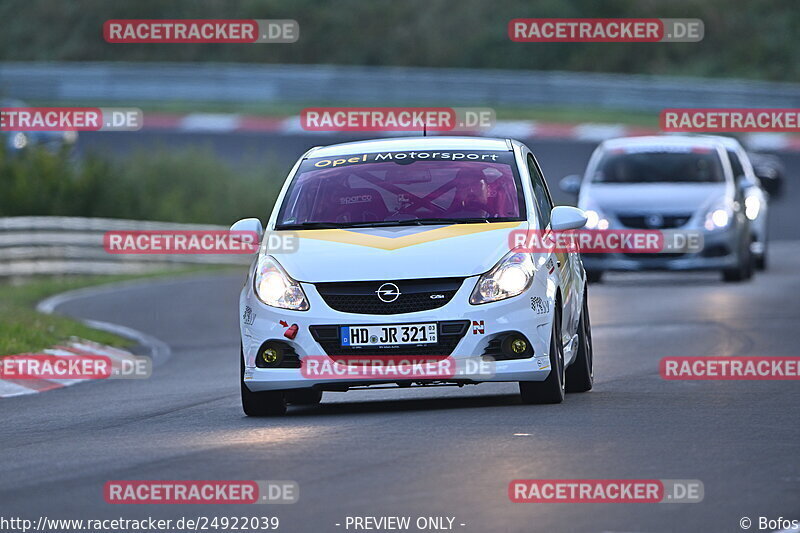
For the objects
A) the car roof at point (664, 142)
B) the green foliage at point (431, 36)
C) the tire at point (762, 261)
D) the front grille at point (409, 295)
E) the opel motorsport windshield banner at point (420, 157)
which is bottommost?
the tire at point (762, 261)

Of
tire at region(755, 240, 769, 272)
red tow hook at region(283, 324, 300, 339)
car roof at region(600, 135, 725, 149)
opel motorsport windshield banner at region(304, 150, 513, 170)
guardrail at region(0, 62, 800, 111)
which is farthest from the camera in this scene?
guardrail at region(0, 62, 800, 111)

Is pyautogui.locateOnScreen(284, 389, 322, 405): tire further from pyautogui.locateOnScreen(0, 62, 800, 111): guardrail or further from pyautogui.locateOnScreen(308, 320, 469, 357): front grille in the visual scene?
pyautogui.locateOnScreen(0, 62, 800, 111): guardrail

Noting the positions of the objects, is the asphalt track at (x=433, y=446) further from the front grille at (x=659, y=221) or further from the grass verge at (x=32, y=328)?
the front grille at (x=659, y=221)

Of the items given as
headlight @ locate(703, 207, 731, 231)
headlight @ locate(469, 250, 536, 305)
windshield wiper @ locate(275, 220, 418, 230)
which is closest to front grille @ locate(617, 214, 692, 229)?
headlight @ locate(703, 207, 731, 231)

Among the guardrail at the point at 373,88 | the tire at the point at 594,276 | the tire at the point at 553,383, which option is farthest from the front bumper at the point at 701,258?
the guardrail at the point at 373,88

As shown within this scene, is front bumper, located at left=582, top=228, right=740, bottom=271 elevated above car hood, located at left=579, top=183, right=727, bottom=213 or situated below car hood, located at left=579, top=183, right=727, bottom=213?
below

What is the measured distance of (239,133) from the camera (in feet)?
145

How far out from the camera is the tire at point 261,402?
10.5 m

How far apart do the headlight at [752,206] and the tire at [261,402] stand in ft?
42.9

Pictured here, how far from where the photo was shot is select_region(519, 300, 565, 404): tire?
1038 centimetres

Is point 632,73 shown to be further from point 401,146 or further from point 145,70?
point 401,146

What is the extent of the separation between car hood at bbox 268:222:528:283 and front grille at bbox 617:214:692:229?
11.0 m

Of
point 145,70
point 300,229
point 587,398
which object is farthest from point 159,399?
point 145,70

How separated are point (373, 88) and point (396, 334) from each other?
35.3 meters
